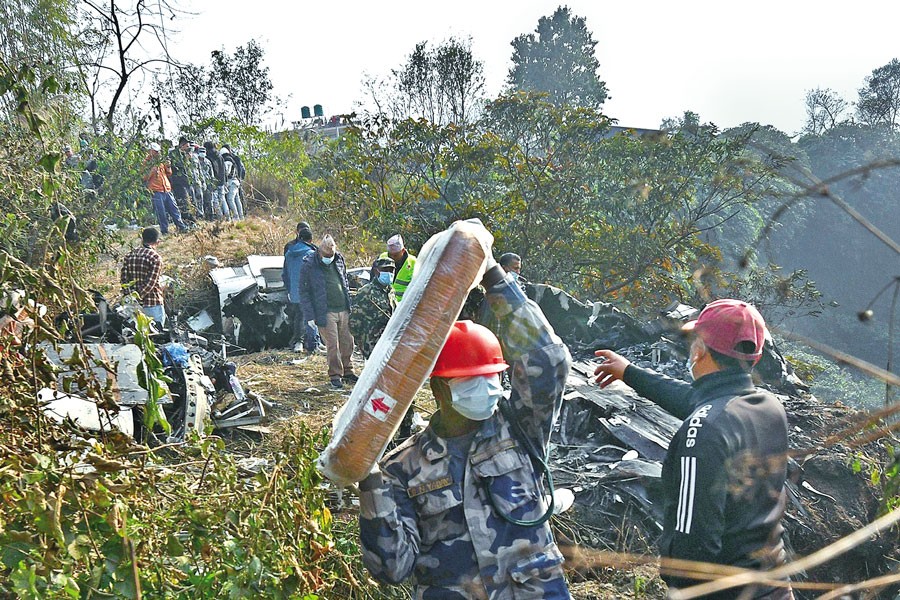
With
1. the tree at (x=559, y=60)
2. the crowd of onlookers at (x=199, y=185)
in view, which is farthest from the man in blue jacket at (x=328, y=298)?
the tree at (x=559, y=60)

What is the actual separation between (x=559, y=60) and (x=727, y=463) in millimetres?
43075

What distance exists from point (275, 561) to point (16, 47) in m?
7.23

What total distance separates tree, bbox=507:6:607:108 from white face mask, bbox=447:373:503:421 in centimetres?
3943

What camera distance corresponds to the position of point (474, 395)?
2.38m

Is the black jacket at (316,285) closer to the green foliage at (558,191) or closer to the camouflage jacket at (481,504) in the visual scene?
the green foliage at (558,191)

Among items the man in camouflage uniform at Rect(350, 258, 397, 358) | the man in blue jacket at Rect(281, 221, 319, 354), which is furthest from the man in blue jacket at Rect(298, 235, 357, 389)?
the man in blue jacket at Rect(281, 221, 319, 354)

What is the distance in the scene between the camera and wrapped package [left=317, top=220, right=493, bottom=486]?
1.99 m

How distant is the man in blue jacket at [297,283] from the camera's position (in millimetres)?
10125

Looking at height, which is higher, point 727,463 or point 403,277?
point 727,463

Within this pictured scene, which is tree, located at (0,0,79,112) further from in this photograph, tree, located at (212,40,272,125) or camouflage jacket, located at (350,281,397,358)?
tree, located at (212,40,272,125)

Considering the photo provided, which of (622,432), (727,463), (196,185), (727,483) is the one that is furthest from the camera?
(196,185)

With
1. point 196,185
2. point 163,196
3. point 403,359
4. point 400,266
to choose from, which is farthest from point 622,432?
point 196,185

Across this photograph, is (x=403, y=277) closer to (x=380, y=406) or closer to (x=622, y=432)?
(x=622, y=432)

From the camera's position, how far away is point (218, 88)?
25469 millimetres
